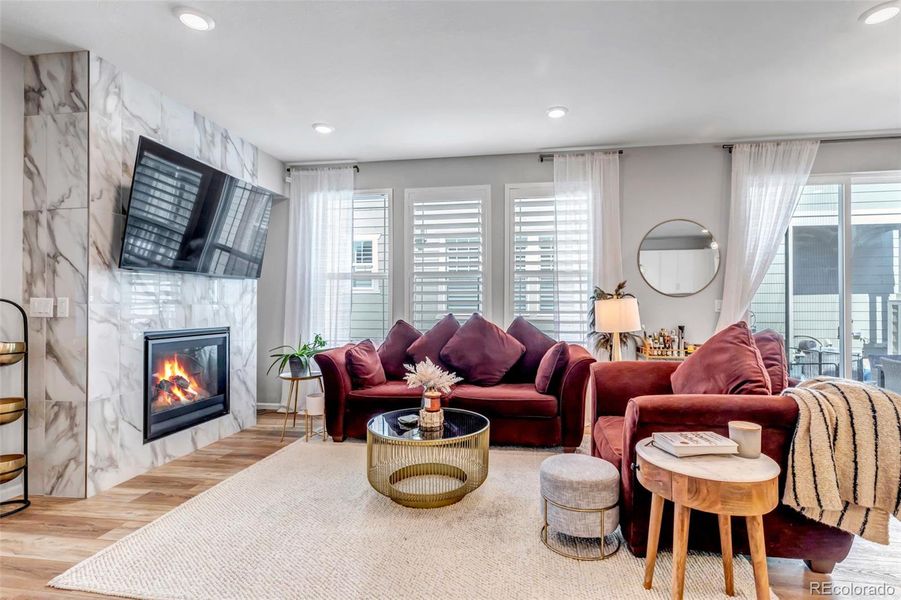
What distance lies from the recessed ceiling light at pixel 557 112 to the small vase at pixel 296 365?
9.51 ft

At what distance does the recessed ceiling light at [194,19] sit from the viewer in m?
2.35

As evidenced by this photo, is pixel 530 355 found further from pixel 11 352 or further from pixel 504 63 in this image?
pixel 11 352

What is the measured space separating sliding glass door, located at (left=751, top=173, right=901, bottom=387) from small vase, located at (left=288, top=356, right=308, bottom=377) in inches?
165

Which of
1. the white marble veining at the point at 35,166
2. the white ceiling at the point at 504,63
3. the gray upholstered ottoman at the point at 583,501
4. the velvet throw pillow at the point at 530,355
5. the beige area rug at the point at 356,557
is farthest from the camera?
the velvet throw pillow at the point at 530,355

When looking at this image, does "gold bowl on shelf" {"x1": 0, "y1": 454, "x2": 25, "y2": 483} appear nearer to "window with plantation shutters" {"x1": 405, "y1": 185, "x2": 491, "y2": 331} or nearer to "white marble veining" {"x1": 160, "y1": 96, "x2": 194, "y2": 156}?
"white marble veining" {"x1": 160, "y1": 96, "x2": 194, "y2": 156}

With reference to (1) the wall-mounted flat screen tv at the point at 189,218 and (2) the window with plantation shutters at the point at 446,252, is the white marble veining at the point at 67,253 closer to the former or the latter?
(1) the wall-mounted flat screen tv at the point at 189,218

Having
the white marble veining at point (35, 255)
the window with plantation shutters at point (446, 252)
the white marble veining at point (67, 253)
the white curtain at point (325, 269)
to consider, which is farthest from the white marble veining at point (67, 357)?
the window with plantation shutters at point (446, 252)

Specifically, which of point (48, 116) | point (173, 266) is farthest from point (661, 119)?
point (48, 116)

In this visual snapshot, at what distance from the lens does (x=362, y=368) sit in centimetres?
374

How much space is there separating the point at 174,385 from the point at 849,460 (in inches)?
158

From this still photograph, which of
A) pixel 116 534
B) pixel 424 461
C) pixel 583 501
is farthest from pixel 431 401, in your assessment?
pixel 116 534

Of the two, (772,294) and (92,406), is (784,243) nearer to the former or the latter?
(772,294)

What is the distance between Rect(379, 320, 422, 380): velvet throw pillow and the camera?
13.6ft

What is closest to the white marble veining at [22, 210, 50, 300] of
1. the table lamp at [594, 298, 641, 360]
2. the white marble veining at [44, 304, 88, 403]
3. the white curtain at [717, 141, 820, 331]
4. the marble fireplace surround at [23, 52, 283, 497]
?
the marble fireplace surround at [23, 52, 283, 497]
